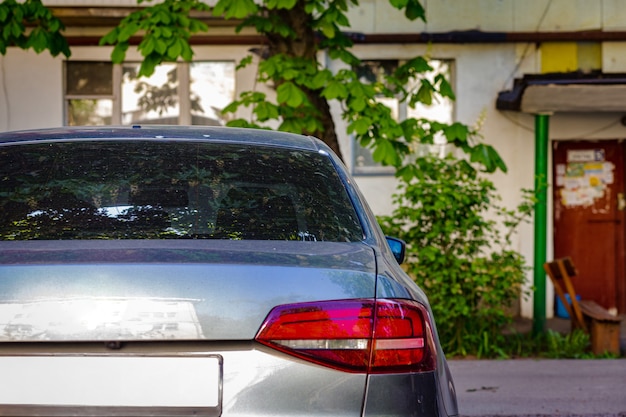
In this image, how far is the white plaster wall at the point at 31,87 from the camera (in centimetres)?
1284

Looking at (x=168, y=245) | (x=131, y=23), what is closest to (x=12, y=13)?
(x=131, y=23)

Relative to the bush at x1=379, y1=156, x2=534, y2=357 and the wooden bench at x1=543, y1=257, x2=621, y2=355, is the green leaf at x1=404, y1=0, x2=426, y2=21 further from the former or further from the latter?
the wooden bench at x1=543, y1=257, x2=621, y2=355

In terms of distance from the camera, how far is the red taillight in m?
2.51

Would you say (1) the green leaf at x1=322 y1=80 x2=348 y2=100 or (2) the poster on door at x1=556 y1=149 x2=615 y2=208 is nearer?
(1) the green leaf at x1=322 y1=80 x2=348 y2=100

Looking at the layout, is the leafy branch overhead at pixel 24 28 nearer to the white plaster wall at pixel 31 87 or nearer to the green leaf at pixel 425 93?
the green leaf at pixel 425 93

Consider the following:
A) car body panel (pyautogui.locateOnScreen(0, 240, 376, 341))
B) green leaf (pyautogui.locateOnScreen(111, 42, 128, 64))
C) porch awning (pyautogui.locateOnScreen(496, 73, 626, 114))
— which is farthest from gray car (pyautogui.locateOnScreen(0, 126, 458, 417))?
porch awning (pyautogui.locateOnScreen(496, 73, 626, 114))

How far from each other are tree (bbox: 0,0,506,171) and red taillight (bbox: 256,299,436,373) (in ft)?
18.1

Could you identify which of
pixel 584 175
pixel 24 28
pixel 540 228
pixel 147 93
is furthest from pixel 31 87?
pixel 584 175

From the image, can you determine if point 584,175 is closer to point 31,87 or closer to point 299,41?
point 299,41

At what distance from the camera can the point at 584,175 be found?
13.2 meters

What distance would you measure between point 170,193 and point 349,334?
3.07 feet

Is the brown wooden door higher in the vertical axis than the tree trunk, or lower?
lower

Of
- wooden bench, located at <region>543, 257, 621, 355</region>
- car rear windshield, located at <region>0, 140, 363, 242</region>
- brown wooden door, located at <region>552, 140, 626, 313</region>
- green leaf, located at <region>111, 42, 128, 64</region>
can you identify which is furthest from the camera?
brown wooden door, located at <region>552, 140, 626, 313</region>

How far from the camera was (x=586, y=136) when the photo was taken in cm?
1302
